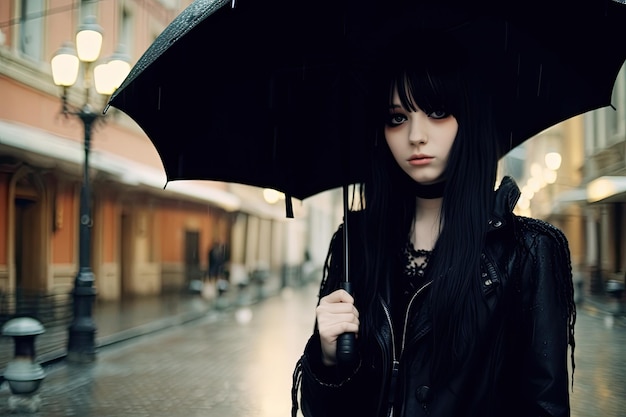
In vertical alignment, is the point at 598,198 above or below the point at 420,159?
above

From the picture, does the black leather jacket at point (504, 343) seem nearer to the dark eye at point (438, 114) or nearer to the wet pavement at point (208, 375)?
the dark eye at point (438, 114)

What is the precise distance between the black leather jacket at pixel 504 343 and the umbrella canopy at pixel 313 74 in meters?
0.51

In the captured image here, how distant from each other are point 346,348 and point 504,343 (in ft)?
1.15

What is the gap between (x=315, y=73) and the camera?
2.43 metres

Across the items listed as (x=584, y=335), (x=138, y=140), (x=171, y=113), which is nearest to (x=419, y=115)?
(x=171, y=113)

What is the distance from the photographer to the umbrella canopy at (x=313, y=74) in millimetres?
2088

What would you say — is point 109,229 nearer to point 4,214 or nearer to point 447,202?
point 4,214

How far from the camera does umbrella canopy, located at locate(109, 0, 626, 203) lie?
2088 millimetres

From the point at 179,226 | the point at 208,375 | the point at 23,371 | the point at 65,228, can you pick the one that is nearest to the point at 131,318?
the point at 65,228

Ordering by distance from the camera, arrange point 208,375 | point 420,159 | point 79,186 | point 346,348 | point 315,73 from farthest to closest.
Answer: point 79,186
point 208,375
point 315,73
point 420,159
point 346,348

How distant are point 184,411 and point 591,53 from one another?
6.04 m

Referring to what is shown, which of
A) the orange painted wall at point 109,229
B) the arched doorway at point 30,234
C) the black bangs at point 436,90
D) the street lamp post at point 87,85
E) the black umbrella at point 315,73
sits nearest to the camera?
the black bangs at point 436,90

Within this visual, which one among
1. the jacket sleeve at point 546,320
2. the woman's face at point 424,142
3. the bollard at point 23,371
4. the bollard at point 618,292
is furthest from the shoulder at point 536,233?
the bollard at point 618,292

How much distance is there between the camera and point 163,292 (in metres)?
25.7
